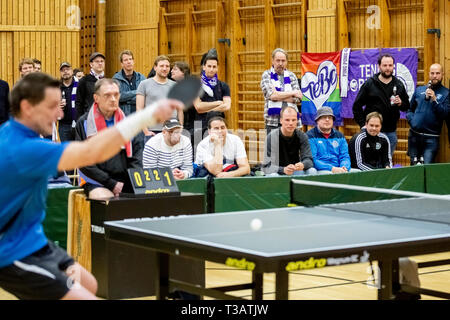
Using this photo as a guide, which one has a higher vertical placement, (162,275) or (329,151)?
(329,151)

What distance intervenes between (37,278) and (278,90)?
23.0ft

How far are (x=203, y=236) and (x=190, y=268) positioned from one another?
7.31 feet

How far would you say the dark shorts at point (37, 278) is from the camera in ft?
10.9

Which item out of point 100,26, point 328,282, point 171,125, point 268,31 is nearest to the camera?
point 328,282

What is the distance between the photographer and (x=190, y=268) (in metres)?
6.18

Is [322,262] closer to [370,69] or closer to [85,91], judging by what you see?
[85,91]

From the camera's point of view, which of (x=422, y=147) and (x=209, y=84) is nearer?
(x=209, y=84)

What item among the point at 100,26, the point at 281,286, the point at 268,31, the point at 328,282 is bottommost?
the point at 328,282

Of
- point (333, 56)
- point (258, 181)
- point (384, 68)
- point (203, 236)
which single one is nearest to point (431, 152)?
point (384, 68)

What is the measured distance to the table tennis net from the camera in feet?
16.5

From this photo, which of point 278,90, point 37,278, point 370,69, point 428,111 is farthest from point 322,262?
point 370,69

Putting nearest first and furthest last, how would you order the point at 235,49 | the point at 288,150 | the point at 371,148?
1. the point at 288,150
2. the point at 371,148
3. the point at 235,49

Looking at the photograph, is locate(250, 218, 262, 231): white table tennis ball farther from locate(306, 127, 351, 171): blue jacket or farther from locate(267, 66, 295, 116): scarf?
locate(267, 66, 295, 116): scarf

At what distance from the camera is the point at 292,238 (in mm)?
3959
